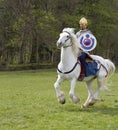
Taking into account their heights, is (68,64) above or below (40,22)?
above

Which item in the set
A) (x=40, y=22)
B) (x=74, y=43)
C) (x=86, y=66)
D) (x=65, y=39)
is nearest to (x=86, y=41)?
(x=74, y=43)

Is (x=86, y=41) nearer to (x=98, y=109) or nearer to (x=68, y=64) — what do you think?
(x=68, y=64)

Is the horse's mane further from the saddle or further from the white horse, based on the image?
the saddle

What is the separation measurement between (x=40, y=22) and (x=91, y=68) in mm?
32778

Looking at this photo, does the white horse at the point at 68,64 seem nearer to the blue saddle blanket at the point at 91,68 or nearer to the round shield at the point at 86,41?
the blue saddle blanket at the point at 91,68

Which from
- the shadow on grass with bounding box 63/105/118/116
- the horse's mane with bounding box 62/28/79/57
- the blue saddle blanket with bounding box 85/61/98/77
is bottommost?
the shadow on grass with bounding box 63/105/118/116

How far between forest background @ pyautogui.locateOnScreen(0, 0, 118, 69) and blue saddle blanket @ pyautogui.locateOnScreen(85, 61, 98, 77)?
3190 cm

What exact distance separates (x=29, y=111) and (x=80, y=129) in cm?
254

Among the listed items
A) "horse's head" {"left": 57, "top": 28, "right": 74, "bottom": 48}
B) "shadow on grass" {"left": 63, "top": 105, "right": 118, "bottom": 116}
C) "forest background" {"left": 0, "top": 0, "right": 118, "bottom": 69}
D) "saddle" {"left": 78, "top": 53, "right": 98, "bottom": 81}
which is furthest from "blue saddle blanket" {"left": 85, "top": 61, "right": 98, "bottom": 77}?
"forest background" {"left": 0, "top": 0, "right": 118, "bottom": 69}

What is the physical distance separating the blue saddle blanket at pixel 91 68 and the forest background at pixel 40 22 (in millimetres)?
31902

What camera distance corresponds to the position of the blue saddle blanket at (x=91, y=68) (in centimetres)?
1091

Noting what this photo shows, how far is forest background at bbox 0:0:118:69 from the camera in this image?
43531 millimetres

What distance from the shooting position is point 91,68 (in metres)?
11.0

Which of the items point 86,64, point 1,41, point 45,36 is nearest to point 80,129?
point 86,64
